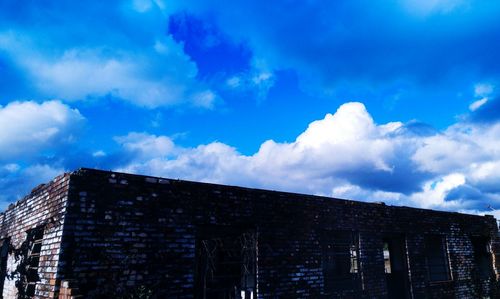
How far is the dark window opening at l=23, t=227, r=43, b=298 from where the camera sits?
Result: 795 cm

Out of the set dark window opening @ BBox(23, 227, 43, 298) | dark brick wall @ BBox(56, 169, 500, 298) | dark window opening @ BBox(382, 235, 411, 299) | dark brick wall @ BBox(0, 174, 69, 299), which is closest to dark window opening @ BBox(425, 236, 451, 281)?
dark brick wall @ BBox(56, 169, 500, 298)

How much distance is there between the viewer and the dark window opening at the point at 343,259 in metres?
10.3

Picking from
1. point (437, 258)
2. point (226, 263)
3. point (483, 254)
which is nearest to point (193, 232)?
point (226, 263)

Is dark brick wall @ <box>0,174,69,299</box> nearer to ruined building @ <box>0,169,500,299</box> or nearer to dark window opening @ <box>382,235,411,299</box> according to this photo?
ruined building @ <box>0,169,500,299</box>

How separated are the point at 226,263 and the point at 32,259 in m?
4.55

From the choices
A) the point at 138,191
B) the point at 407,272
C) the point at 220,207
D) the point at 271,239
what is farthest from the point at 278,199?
the point at 407,272

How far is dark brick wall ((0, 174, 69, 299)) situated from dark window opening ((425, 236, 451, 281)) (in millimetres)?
12138

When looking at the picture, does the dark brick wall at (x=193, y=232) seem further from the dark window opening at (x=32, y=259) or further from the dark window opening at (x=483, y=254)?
the dark window opening at (x=483, y=254)

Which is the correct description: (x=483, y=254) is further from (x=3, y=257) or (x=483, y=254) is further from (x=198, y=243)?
(x=3, y=257)

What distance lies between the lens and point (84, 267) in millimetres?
6551

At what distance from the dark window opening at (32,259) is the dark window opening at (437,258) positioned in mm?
12414

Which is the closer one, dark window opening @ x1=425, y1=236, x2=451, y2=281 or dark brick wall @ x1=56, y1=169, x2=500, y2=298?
dark brick wall @ x1=56, y1=169, x2=500, y2=298

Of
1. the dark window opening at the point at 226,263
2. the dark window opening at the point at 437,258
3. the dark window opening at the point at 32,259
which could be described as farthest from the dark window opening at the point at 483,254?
the dark window opening at the point at 32,259

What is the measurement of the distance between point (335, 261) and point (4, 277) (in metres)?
10.3
